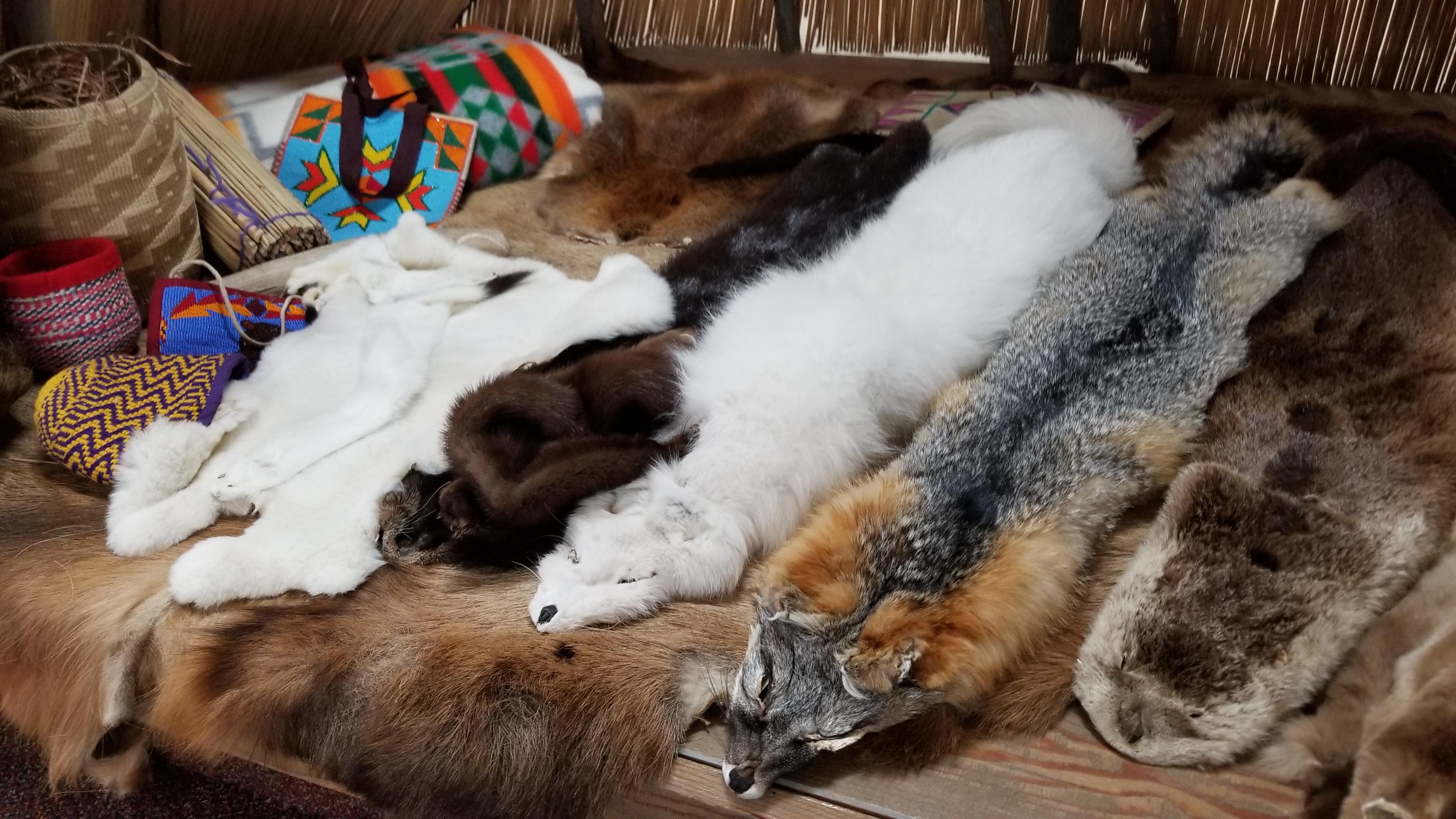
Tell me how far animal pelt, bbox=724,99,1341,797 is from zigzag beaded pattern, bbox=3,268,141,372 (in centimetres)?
134

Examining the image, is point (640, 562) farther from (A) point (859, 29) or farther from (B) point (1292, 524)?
(A) point (859, 29)

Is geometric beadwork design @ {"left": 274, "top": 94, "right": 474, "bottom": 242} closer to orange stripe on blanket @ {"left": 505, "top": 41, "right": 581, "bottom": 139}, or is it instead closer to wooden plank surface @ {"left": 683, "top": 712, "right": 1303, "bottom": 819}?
orange stripe on blanket @ {"left": 505, "top": 41, "right": 581, "bottom": 139}

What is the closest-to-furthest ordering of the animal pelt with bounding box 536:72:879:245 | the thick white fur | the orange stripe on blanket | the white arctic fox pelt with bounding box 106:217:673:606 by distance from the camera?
the white arctic fox pelt with bounding box 106:217:673:606
the thick white fur
the animal pelt with bounding box 536:72:879:245
the orange stripe on blanket

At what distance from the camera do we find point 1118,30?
2562 mm

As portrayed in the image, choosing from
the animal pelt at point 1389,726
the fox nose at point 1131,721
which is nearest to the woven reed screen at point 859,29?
the animal pelt at point 1389,726

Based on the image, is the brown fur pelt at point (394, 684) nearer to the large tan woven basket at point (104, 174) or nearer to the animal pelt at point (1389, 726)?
the animal pelt at point (1389, 726)

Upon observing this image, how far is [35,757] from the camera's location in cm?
175

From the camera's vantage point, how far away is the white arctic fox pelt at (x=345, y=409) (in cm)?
143

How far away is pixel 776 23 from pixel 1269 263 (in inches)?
70.9

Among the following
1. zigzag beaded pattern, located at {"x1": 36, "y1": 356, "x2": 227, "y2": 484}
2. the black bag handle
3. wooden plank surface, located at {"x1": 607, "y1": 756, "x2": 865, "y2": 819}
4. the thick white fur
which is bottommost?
wooden plank surface, located at {"x1": 607, "y1": 756, "x2": 865, "y2": 819}

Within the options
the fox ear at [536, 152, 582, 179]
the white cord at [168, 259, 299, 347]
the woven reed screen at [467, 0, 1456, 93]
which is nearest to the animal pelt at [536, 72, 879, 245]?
the fox ear at [536, 152, 582, 179]

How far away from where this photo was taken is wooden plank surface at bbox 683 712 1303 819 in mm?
1099

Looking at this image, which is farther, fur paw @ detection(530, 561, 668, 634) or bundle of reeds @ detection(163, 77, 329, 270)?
bundle of reeds @ detection(163, 77, 329, 270)

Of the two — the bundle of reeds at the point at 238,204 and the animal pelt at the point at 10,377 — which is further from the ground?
the bundle of reeds at the point at 238,204
